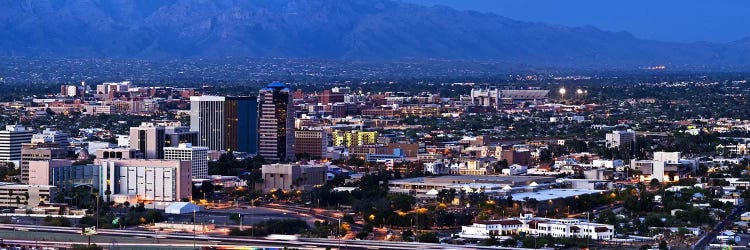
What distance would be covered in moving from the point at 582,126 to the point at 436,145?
18.1 meters

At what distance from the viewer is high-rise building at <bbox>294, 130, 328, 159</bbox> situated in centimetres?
7919

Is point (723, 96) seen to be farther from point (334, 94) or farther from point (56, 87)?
point (56, 87)

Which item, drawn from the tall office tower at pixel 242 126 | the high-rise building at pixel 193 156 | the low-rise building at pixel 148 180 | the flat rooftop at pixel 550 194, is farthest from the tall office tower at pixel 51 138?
the flat rooftop at pixel 550 194

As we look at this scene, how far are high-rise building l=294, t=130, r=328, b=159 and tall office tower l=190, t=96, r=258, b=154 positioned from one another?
6.12ft

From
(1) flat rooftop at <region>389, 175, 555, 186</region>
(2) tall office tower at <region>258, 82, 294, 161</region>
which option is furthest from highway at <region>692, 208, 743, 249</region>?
(2) tall office tower at <region>258, 82, 294, 161</region>

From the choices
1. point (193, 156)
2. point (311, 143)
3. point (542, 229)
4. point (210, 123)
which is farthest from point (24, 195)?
point (311, 143)

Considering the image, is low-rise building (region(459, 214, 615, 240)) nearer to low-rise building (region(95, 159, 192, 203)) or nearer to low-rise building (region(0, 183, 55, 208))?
low-rise building (region(95, 159, 192, 203))

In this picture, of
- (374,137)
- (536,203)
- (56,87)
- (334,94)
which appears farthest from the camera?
(56,87)

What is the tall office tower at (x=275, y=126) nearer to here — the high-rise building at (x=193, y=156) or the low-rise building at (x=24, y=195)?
the high-rise building at (x=193, y=156)

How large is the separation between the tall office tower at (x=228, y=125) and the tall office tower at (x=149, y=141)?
8229mm

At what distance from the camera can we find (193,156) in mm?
66312

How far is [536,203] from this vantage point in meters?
55.7

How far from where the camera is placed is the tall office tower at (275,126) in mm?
77188

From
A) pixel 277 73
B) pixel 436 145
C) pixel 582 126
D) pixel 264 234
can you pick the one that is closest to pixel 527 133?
pixel 582 126
